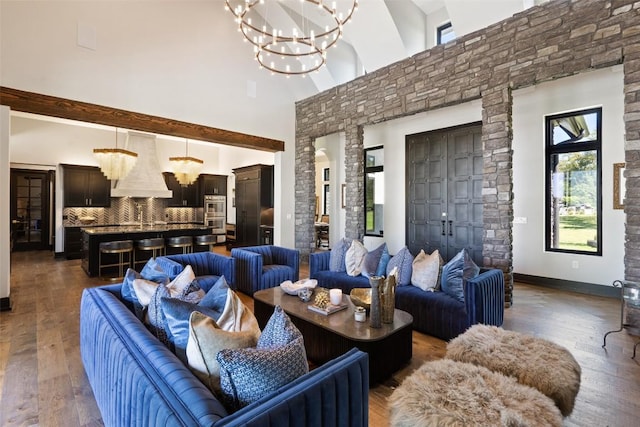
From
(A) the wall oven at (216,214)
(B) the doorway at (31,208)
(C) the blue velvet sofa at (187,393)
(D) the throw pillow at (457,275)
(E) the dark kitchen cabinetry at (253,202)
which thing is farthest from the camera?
(A) the wall oven at (216,214)

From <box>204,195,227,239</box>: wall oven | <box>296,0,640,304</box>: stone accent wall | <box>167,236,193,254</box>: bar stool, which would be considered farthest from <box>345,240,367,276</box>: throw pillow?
<box>204,195,227,239</box>: wall oven

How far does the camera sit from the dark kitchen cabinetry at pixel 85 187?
805 cm

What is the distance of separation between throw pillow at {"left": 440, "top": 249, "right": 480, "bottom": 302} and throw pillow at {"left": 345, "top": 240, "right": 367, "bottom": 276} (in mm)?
1184

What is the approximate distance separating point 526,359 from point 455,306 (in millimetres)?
1293

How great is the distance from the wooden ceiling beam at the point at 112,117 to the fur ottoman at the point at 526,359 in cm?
567

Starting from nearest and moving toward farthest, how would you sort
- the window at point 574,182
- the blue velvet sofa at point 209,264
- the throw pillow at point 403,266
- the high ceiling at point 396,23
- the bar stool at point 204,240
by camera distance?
the throw pillow at point 403,266, the blue velvet sofa at point 209,264, the high ceiling at point 396,23, the window at point 574,182, the bar stool at point 204,240

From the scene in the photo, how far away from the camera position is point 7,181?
4016 mm

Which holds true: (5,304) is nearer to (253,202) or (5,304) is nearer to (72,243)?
(72,243)

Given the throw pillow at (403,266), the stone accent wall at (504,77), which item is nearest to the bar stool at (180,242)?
the stone accent wall at (504,77)

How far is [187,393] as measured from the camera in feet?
3.41

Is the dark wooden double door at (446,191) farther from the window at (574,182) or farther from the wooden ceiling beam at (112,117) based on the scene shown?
the wooden ceiling beam at (112,117)

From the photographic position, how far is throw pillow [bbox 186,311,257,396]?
1265 mm

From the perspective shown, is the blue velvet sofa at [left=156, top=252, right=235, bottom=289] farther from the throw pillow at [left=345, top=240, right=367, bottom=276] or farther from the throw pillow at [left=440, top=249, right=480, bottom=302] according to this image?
the throw pillow at [left=440, top=249, right=480, bottom=302]

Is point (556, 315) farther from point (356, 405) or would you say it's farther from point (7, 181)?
point (7, 181)
